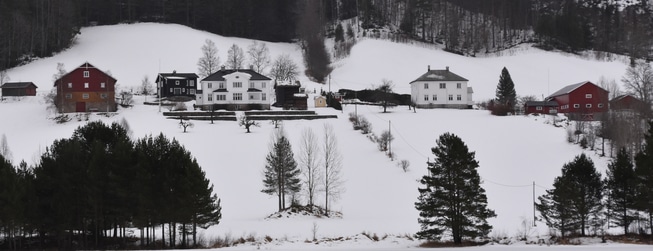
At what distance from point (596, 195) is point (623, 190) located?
3.65ft

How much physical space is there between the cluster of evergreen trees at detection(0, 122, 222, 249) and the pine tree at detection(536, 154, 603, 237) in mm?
12764

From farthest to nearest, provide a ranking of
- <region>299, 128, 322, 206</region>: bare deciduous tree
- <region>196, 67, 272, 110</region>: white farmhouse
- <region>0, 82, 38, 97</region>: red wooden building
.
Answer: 1. <region>0, 82, 38, 97</region>: red wooden building
2. <region>196, 67, 272, 110</region>: white farmhouse
3. <region>299, 128, 322, 206</region>: bare deciduous tree

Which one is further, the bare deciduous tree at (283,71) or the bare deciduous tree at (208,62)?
the bare deciduous tree at (208,62)

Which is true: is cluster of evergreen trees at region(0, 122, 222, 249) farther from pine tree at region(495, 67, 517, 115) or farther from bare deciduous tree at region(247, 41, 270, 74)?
bare deciduous tree at region(247, 41, 270, 74)

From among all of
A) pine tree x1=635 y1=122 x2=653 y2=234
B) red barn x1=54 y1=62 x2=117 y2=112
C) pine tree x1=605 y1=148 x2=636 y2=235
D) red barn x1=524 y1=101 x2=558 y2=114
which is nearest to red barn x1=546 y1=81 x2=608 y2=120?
red barn x1=524 y1=101 x2=558 y2=114

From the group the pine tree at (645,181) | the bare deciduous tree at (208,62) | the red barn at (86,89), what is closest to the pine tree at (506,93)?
the bare deciduous tree at (208,62)

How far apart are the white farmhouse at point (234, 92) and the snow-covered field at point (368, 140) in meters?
6.04

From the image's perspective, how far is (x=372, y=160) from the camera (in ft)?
128

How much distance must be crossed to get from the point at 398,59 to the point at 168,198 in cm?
6228

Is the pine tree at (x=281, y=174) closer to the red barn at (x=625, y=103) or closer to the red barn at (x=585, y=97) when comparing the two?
the red barn at (x=625, y=103)

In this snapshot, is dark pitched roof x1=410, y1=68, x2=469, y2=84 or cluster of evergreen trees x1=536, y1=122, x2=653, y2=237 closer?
cluster of evergreen trees x1=536, y1=122, x2=653, y2=237

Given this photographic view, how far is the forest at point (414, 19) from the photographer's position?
288 feet

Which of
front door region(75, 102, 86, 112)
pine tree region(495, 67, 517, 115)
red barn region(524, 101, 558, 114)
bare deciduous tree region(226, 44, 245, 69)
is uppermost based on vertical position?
bare deciduous tree region(226, 44, 245, 69)

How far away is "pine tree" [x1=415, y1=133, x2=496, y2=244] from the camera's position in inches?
821
